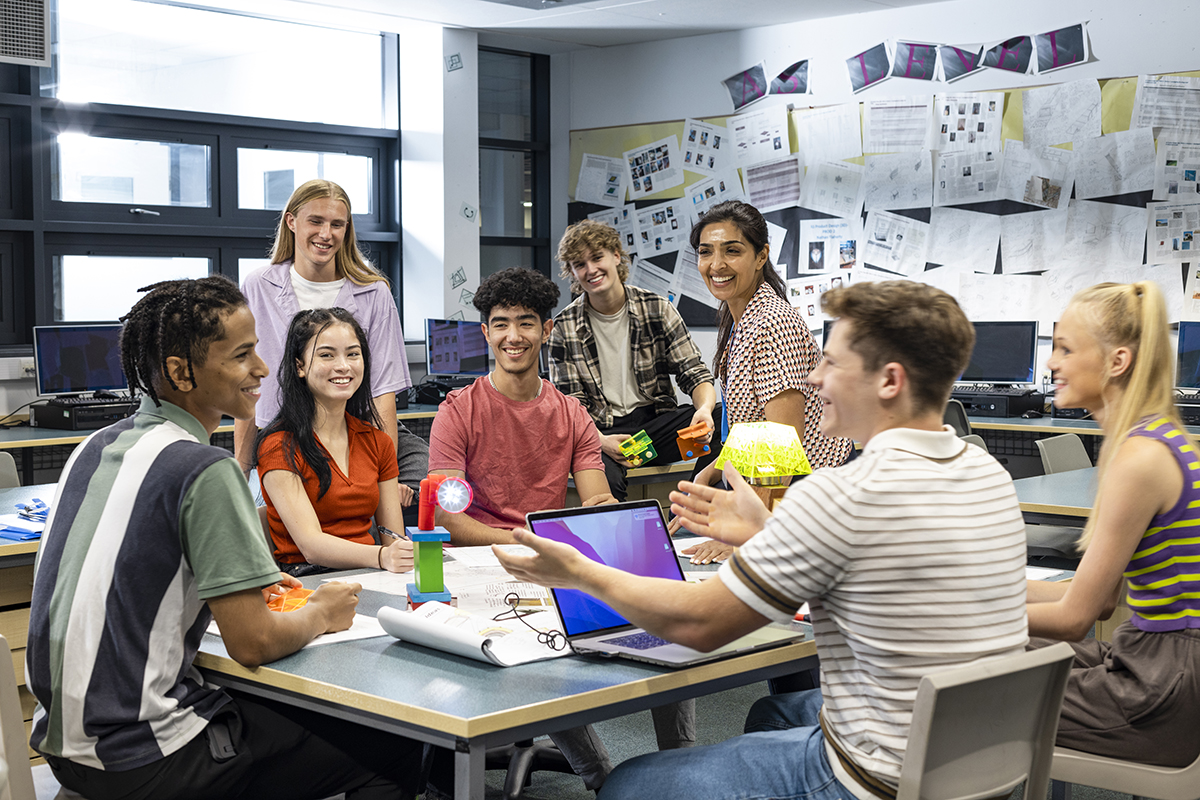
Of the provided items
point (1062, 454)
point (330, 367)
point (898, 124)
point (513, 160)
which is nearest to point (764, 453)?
point (330, 367)

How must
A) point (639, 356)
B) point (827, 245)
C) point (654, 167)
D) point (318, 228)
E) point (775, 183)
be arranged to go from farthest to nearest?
point (654, 167)
point (775, 183)
point (827, 245)
point (639, 356)
point (318, 228)

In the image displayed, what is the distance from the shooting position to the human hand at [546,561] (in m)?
1.51

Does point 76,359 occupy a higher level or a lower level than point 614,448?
higher

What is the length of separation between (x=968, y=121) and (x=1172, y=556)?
14.8ft

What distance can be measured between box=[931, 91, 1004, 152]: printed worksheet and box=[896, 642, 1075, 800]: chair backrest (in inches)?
194

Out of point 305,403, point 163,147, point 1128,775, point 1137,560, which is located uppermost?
point 163,147

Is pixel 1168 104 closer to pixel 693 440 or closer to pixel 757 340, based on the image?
pixel 693 440

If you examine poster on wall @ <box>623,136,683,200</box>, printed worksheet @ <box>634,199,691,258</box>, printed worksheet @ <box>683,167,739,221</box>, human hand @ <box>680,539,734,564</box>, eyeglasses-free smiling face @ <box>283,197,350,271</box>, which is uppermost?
poster on wall @ <box>623,136,683,200</box>

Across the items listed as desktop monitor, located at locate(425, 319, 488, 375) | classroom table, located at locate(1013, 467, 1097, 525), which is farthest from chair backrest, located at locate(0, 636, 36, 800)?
desktop monitor, located at locate(425, 319, 488, 375)

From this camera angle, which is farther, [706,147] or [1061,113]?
[706,147]

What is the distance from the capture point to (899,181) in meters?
6.18

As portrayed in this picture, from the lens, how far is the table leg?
4.57 feet

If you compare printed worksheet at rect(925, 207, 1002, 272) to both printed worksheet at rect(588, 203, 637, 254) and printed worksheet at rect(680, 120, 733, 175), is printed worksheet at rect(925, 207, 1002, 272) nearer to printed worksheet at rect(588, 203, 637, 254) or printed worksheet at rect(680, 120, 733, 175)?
printed worksheet at rect(680, 120, 733, 175)

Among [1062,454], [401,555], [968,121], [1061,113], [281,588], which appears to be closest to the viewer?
[281,588]
